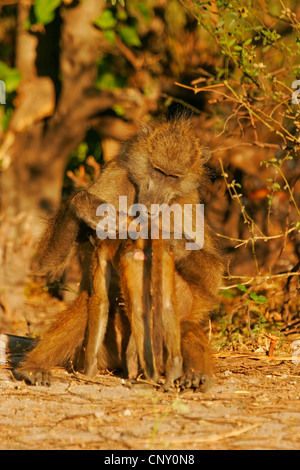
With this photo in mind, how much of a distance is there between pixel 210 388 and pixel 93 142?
5.02 m

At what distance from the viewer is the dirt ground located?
257 cm

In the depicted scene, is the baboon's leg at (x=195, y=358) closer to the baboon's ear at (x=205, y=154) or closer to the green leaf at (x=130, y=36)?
the baboon's ear at (x=205, y=154)

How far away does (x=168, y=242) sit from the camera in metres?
3.78

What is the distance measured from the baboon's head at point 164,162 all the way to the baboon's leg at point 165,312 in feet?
1.57

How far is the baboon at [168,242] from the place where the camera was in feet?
12.6

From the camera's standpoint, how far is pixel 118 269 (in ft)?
12.1

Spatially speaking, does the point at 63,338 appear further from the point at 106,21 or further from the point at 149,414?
the point at 106,21

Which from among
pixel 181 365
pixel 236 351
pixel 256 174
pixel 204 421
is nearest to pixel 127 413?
pixel 204 421

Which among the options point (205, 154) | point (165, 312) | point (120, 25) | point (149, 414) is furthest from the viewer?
point (120, 25)

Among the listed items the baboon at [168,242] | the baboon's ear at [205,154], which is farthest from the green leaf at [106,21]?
the baboon's ear at [205,154]

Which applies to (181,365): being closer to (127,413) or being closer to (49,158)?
(127,413)

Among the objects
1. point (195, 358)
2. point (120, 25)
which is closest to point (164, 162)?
point (195, 358)

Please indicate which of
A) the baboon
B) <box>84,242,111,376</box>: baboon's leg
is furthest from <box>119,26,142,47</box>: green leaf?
<box>84,242,111,376</box>: baboon's leg

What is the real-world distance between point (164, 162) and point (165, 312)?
0.96m
